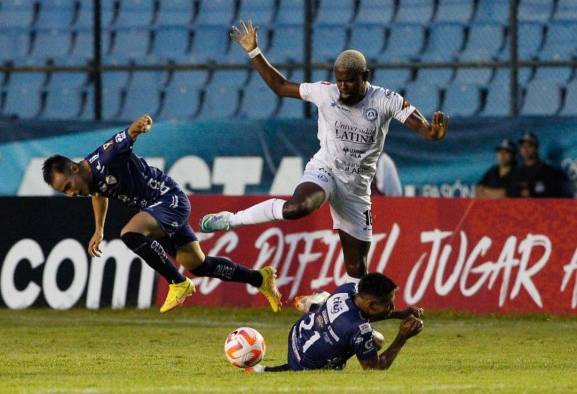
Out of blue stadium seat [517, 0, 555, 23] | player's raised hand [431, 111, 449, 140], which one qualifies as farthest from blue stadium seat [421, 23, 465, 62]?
player's raised hand [431, 111, 449, 140]

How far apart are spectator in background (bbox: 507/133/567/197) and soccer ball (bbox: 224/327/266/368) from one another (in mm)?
7748

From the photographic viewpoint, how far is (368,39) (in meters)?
22.3

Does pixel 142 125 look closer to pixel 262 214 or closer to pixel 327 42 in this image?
pixel 262 214

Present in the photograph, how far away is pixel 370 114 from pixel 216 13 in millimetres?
10691

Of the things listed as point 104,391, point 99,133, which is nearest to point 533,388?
point 104,391

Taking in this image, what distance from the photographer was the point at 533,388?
10688 mm

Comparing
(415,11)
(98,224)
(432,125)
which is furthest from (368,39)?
(432,125)

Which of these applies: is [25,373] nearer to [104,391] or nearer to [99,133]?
[104,391]

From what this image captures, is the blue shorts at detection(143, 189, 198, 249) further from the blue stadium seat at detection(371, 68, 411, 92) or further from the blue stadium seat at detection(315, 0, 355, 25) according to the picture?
the blue stadium seat at detection(315, 0, 355, 25)

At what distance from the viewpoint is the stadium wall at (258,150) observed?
1988 cm

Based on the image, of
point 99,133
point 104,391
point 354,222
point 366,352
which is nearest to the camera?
point 104,391

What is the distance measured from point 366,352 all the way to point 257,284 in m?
3.06

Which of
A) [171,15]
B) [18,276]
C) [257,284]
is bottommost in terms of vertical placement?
[18,276]

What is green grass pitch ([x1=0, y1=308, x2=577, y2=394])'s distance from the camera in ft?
35.6
